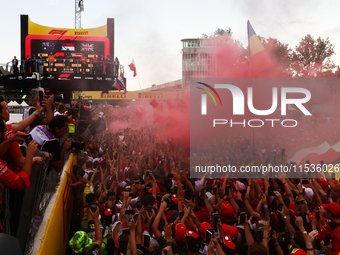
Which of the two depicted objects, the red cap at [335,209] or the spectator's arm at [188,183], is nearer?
the red cap at [335,209]

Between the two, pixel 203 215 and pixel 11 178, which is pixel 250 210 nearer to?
pixel 203 215

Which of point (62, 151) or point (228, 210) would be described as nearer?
point (62, 151)

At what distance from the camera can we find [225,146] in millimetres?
10594

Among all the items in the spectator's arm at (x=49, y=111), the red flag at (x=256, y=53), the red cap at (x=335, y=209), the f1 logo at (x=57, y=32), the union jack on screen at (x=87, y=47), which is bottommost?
the red cap at (x=335, y=209)

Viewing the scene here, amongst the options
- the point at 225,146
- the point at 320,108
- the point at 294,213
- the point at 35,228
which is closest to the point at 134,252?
the point at 35,228

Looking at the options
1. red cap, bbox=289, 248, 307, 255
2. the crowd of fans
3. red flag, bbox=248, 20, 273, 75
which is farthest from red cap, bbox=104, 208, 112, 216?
red flag, bbox=248, 20, 273, 75

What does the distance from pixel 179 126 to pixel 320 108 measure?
1713cm

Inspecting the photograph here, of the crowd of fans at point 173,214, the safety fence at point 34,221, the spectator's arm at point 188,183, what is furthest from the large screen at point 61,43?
the safety fence at point 34,221

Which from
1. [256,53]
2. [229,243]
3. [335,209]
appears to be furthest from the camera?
[256,53]

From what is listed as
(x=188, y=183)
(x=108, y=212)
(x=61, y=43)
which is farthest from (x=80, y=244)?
(x=61, y=43)

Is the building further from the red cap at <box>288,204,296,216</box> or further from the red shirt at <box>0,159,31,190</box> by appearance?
the red shirt at <box>0,159,31,190</box>

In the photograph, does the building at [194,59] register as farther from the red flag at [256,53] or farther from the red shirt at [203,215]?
the red shirt at [203,215]

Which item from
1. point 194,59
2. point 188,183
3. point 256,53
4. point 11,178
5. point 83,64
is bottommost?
point 188,183

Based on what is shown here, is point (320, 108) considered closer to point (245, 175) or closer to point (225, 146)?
point (225, 146)
